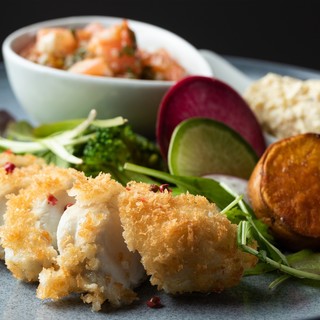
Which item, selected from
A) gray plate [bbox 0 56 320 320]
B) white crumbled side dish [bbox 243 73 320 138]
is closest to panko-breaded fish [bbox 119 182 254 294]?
gray plate [bbox 0 56 320 320]

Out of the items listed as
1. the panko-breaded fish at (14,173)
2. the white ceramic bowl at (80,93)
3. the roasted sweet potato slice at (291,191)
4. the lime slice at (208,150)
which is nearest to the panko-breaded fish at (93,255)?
the panko-breaded fish at (14,173)

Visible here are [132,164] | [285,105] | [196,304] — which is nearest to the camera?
[196,304]

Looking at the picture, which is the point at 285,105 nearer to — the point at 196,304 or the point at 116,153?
the point at 116,153

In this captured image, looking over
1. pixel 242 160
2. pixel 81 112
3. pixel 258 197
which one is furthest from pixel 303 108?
pixel 81 112

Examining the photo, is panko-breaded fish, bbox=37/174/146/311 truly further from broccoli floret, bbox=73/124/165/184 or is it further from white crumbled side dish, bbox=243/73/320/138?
white crumbled side dish, bbox=243/73/320/138

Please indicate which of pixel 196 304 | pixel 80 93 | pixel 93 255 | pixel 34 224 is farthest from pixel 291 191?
pixel 80 93

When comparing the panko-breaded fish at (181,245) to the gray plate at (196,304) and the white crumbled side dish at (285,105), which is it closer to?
the gray plate at (196,304)
